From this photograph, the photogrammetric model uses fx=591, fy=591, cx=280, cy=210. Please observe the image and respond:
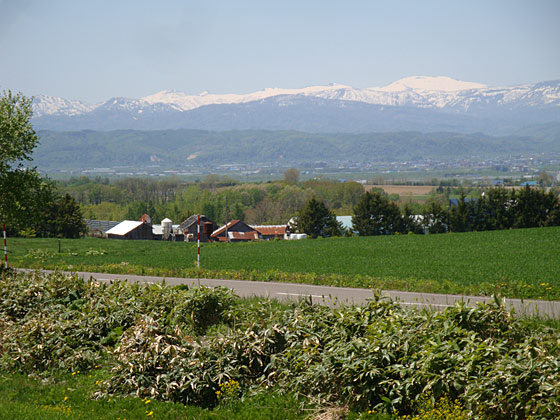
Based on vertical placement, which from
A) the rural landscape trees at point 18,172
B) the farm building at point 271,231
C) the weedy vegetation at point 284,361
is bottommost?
the farm building at point 271,231

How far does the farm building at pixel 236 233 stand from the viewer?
9681cm

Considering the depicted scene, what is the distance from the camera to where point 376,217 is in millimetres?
75062

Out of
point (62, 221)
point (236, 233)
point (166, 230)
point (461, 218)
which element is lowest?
point (236, 233)

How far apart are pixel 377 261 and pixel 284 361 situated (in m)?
17.5

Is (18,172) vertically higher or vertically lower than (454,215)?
higher

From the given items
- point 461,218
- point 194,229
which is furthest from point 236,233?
point 461,218

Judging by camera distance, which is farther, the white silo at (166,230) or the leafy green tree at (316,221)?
the white silo at (166,230)

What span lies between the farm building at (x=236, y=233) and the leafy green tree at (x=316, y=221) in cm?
1839

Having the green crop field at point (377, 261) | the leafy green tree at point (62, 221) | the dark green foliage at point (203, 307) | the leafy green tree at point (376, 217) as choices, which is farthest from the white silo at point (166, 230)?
the dark green foliage at point (203, 307)

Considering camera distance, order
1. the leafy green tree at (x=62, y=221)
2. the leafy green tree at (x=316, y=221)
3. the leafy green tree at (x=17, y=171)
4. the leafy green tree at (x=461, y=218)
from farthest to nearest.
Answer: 1. the leafy green tree at (x=316, y=221)
2. the leafy green tree at (x=461, y=218)
3. the leafy green tree at (x=62, y=221)
4. the leafy green tree at (x=17, y=171)

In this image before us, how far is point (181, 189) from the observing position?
648ft

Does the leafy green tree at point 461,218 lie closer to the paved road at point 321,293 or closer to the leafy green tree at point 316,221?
the leafy green tree at point 316,221

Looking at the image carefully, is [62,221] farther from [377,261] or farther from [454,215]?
[377,261]

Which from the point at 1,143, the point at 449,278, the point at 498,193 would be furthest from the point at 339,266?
the point at 498,193
